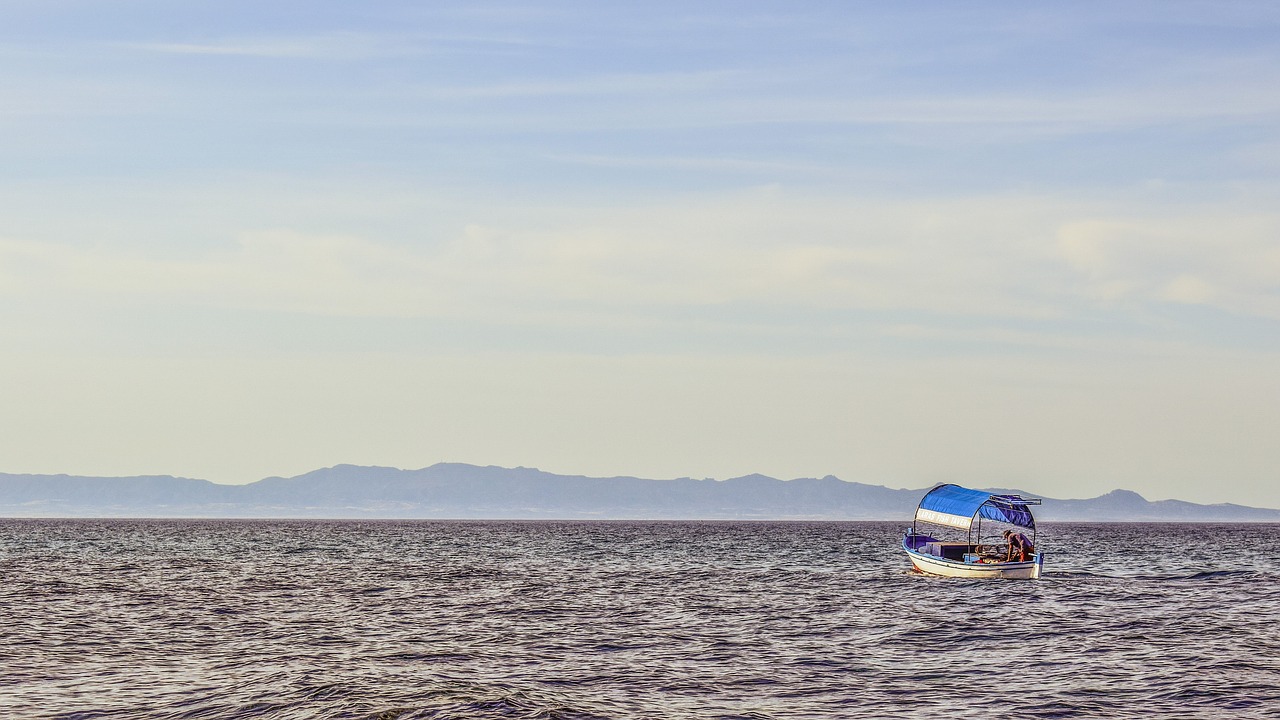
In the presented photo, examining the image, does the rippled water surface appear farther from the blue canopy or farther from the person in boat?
the blue canopy

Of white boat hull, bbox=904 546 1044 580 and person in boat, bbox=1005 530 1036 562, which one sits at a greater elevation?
person in boat, bbox=1005 530 1036 562

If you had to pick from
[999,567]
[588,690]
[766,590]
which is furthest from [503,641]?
[999,567]

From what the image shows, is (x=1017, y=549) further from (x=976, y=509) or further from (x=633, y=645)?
(x=633, y=645)

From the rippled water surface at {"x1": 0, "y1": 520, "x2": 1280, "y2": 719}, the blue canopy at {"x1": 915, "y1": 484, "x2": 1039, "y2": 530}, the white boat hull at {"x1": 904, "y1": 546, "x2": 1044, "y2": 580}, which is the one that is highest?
the blue canopy at {"x1": 915, "y1": 484, "x2": 1039, "y2": 530}

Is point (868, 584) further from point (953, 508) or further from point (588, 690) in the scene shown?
point (588, 690)

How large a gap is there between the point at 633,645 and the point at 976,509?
34969 mm

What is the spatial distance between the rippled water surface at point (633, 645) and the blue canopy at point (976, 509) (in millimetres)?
3589

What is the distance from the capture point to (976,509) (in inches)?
2717

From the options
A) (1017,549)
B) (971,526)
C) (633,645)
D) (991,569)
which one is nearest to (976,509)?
(971,526)

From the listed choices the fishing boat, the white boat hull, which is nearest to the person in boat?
the fishing boat

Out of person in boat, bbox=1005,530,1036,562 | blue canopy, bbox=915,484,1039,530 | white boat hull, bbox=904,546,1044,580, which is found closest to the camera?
white boat hull, bbox=904,546,1044,580

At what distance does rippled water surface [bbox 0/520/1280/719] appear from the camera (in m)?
29.2

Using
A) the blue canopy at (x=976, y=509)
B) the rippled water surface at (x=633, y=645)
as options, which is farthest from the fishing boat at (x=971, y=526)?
the rippled water surface at (x=633, y=645)

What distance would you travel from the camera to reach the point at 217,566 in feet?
277
